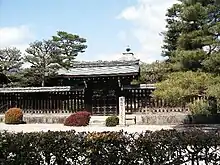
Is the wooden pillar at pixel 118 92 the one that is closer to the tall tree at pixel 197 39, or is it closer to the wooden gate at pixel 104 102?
the wooden gate at pixel 104 102

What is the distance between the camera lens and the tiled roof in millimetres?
23766

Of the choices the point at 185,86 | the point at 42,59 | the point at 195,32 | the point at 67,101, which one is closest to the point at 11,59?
the point at 42,59

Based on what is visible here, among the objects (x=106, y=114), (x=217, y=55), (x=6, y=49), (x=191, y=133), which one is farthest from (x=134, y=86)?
(x=191, y=133)

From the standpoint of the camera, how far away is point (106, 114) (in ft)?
77.5

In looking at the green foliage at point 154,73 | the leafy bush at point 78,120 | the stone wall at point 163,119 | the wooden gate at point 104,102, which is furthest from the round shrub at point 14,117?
the green foliage at point 154,73

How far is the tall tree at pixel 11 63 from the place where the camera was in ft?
95.7

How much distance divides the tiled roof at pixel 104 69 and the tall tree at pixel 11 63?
544cm

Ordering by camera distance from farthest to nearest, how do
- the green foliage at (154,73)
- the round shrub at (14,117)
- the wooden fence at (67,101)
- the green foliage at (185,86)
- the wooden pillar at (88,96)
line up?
1. the green foliage at (154,73)
2. the wooden pillar at (88,96)
3. the wooden fence at (67,101)
4. the round shrub at (14,117)
5. the green foliage at (185,86)

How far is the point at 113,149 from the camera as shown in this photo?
6004 millimetres

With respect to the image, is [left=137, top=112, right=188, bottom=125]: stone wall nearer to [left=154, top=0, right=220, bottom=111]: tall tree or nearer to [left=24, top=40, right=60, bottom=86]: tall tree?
[left=154, top=0, right=220, bottom=111]: tall tree

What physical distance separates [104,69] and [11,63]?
31.1 feet

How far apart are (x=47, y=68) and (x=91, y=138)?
75.5ft

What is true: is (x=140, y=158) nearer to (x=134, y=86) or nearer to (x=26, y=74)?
(x=134, y=86)

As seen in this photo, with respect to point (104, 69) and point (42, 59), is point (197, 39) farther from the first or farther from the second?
point (42, 59)
